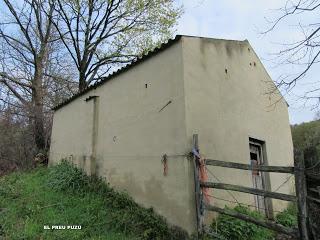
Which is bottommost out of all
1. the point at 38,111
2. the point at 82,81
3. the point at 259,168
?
the point at 259,168

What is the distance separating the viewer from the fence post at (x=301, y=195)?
188 inches

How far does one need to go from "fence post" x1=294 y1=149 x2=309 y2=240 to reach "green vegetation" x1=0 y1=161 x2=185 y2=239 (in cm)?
251

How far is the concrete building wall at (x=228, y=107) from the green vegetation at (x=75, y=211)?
1.73 metres

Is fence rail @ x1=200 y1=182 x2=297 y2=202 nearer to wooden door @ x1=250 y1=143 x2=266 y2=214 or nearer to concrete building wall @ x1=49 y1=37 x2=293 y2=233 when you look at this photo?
concrete building wall @ x1=49 y1=37 x2=293 y2=233

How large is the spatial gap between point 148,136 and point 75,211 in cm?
262

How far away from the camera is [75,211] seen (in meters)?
7.91

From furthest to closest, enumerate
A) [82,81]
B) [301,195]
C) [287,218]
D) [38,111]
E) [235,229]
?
[82,81]
[38,111]
[287,218]
[235,229]
[301,195]

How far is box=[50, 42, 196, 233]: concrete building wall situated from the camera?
6.84 meters

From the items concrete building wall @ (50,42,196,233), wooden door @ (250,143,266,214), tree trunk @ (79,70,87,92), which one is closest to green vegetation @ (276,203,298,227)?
wooden door @ (250,143,266,214)

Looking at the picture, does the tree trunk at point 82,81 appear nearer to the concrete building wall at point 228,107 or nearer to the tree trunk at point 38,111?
the tree trunk at point 38,111

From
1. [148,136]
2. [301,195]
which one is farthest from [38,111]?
[301,195]

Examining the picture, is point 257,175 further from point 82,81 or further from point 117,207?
point 82,81

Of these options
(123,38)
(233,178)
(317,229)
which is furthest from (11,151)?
(317,229)

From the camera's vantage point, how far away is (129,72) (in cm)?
904
